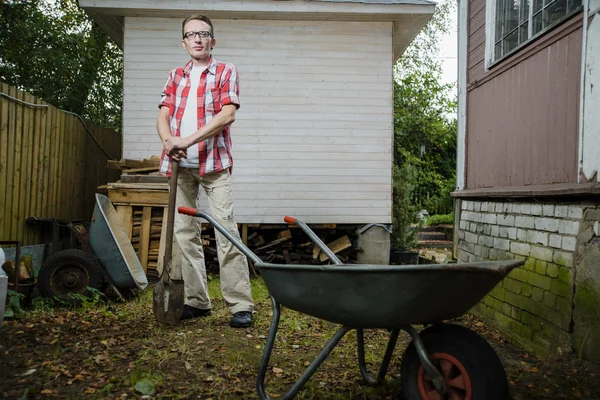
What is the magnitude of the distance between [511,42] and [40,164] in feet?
14.4

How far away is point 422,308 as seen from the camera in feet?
5.78

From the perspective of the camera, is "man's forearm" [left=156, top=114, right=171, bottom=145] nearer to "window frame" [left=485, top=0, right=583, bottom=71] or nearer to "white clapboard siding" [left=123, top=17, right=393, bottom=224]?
"window frame" [left=485, top=0, right=583, bottom=71]

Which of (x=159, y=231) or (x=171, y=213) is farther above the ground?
(x=171, y=213)

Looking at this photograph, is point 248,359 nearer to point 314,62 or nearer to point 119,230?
point 119,230

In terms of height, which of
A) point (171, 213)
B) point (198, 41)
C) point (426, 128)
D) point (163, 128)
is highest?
point (426, 128)

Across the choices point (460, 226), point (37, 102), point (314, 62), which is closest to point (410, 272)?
point (460, 226)

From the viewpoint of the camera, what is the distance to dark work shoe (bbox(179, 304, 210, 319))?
3457 mm

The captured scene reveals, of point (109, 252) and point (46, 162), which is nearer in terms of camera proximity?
point (109, 252)

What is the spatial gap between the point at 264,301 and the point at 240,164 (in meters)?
2.12

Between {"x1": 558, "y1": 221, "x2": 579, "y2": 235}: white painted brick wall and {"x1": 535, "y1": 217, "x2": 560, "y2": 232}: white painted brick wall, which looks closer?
{"x1": 558, "y1": 221, "x2": 579, "y2": 235}: white painted brick wall

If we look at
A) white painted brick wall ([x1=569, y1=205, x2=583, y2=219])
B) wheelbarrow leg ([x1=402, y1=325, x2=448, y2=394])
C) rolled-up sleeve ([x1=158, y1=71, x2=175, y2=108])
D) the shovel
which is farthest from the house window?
the shovel

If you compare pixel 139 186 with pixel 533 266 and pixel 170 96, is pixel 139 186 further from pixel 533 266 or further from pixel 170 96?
pixel 533 266

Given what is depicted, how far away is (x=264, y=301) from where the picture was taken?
441cm

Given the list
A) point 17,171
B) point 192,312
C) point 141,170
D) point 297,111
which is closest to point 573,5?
point 192,312
